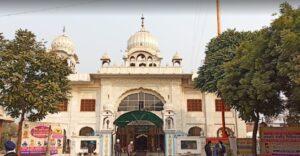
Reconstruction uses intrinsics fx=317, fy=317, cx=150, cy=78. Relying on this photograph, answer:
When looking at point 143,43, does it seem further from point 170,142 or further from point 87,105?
point 170,142

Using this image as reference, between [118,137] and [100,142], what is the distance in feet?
24.1

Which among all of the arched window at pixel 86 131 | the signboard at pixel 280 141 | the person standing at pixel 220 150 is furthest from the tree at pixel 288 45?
the arched window at pixel 86 131

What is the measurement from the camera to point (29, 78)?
55.5ft

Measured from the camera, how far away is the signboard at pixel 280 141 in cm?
1566

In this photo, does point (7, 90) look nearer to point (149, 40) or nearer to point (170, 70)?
point (170, 70)

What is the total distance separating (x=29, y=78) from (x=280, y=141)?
13.4 metres

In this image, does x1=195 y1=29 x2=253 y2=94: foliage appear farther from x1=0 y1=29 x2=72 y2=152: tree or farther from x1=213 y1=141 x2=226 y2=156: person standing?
x1=0 y1=29 x2=72 y2=152: tree

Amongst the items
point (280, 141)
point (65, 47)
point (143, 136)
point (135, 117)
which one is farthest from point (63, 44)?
point (280, 141)

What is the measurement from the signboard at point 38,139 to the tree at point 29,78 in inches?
59.8

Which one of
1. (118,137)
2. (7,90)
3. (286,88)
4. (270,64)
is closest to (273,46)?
(270,64)

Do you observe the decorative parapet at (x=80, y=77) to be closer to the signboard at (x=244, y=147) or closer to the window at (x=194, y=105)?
the window at (x=194, y=105)

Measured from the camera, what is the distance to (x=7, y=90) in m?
16.3

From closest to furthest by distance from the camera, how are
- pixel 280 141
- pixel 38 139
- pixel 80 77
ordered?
pixel 280 141
pixel 38 139
pixel 80 77

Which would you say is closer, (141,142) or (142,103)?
(142,103)
